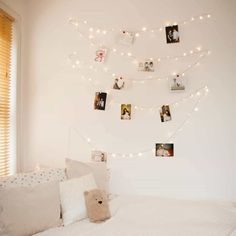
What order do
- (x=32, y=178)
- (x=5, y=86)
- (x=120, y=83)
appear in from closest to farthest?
(x=32, y=178)
(x=5, y=86)
(x=120, y=83)

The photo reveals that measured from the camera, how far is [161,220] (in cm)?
197

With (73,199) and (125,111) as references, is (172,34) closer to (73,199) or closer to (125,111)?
→ (125,111)

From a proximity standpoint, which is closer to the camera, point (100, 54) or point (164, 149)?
point (164, 149)

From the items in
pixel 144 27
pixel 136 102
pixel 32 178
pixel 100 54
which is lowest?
pixel 32 178

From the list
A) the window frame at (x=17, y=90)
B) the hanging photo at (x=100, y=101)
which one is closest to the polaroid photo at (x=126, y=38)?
the hanging photo at (x=100, y=101)

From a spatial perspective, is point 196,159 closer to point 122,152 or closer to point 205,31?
point 122,152

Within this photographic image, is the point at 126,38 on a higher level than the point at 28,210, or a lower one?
higher

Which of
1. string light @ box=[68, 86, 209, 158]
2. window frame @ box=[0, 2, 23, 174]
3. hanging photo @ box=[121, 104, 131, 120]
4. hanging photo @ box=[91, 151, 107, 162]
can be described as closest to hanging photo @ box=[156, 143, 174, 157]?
string light @ box=[68, 86, 209, 158]

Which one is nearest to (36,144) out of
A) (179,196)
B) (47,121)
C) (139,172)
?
(47,121)

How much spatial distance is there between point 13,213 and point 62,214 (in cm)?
37

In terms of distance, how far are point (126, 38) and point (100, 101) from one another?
67 cm

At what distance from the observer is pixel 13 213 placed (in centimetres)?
171

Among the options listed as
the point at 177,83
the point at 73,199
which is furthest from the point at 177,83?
the point at 73,199

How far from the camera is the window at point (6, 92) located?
252cm
